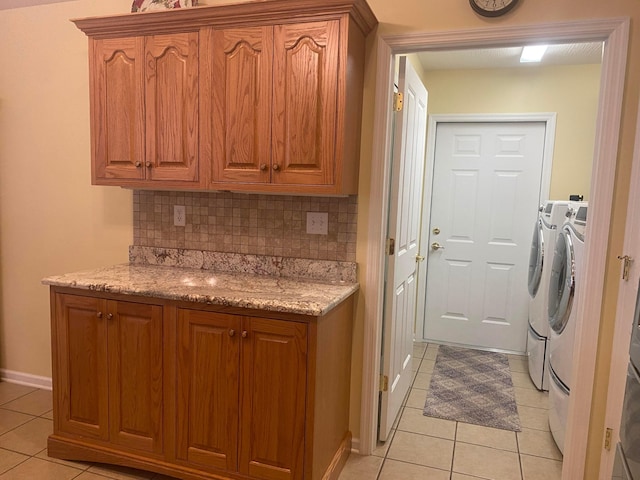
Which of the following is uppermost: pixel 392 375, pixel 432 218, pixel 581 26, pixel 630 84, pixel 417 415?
pixel 581 26

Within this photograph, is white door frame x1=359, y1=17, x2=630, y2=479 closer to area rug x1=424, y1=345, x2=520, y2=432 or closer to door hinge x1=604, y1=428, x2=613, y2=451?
door hinge x1=604, y1=428, x2=613, y2=451

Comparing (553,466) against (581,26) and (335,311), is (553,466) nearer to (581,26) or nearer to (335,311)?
(335,311)

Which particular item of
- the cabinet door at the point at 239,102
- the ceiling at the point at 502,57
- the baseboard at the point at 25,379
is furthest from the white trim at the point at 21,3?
the ceiling at the point at 502,57

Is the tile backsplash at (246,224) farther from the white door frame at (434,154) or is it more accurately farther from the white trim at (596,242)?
the white door frame at (434,154)

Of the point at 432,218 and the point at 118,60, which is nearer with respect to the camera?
the point at 118,60

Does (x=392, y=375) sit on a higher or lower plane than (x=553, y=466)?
higher

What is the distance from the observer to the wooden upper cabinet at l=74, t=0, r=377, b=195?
1947mm

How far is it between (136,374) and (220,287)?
21.8 inches

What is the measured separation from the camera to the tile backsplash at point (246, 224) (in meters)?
2.32

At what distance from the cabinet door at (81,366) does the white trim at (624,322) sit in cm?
225

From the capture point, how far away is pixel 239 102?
2.06 meters

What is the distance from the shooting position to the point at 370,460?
2328 mm

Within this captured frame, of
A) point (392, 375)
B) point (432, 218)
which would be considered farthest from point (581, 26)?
point (432, 218)

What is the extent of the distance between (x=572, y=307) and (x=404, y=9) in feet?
5.40
